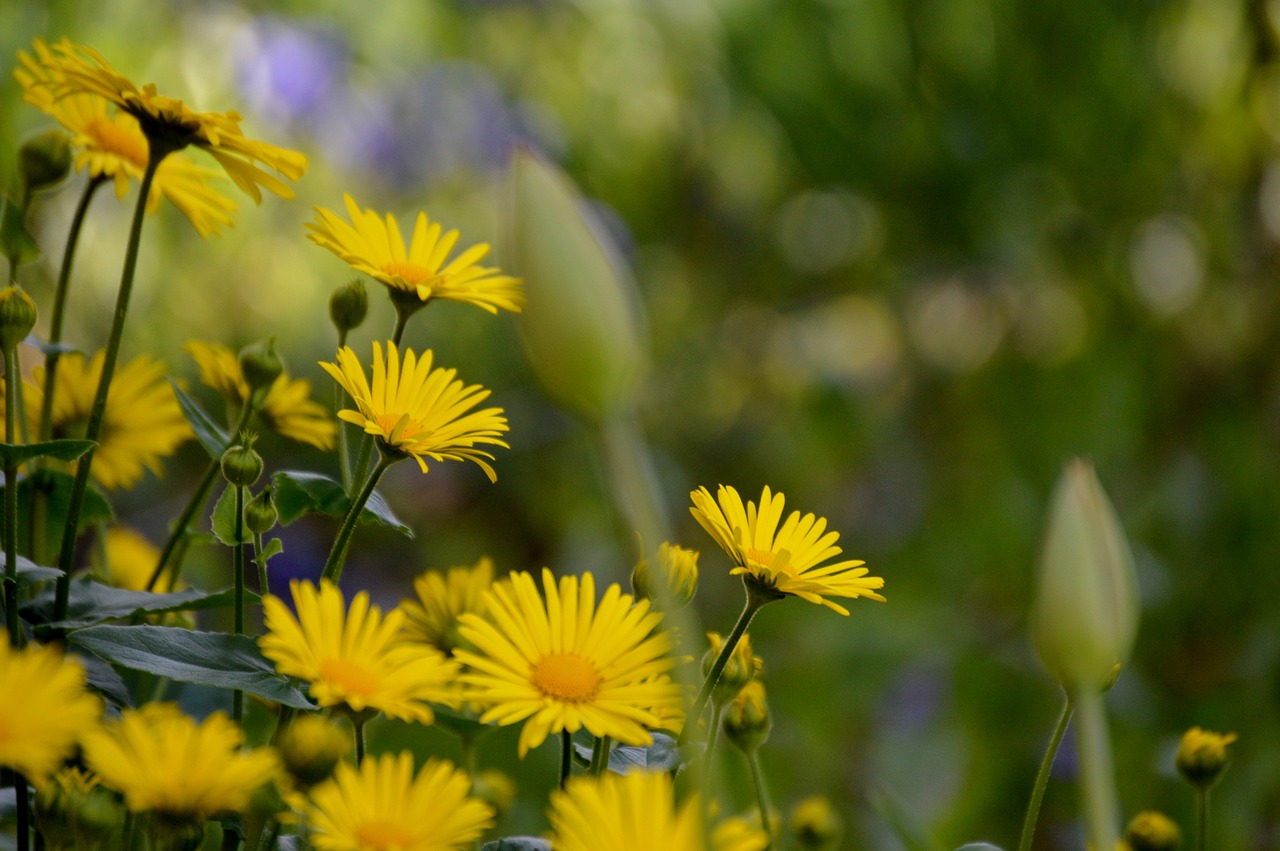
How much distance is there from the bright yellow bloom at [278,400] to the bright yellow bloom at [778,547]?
12 centimetres

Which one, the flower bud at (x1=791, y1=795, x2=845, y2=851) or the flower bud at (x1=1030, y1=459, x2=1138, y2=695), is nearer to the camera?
the flower bud at (x1=1030, y1=459, x2=1138, y2=695)

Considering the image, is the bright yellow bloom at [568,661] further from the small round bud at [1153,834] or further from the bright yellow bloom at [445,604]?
the small round bud at [1153,834]

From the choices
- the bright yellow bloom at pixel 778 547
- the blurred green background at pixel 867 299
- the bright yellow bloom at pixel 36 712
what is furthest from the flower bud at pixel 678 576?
the blurred green background at pixel 867 299

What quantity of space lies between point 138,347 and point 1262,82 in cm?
112

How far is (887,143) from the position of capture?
3.95 feet

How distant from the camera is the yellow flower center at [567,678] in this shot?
0.21 m

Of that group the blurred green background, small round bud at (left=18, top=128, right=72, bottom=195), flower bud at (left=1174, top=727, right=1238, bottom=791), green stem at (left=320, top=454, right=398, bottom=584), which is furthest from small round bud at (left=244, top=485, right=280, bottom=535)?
the blurred green background

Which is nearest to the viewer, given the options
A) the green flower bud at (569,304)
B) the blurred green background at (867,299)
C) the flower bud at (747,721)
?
the green flower bud at (569,304)

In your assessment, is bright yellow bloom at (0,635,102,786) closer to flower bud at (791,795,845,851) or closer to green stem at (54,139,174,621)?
green stem at (54,139,174,621)

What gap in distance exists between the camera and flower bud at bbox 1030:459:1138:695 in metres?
→ 0.16

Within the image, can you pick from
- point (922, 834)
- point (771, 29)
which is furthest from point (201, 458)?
point (922, 834)

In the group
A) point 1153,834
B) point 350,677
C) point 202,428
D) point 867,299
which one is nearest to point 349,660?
point 350,677

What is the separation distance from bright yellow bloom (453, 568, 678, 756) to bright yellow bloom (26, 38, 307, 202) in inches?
4.5

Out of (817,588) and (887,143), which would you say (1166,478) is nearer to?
(887,143)
